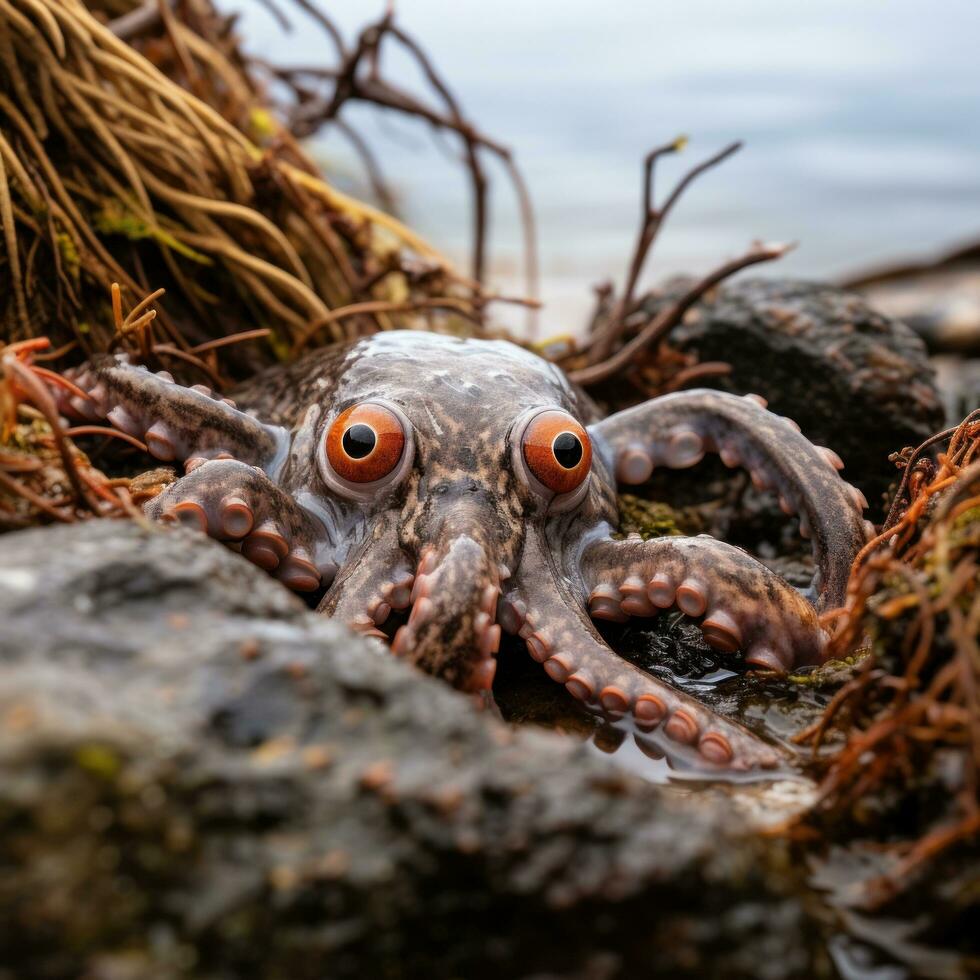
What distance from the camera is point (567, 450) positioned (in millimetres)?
2916

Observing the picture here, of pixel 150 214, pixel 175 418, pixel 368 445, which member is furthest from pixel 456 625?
pixel 150 214

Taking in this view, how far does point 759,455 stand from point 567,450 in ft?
2.58

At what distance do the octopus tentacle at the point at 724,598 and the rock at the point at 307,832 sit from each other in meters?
1.04

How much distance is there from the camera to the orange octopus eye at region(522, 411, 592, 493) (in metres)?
2.89

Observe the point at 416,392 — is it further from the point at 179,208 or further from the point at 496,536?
the point at 179,208

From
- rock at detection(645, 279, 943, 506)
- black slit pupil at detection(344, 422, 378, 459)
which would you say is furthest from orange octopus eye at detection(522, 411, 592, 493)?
rock at detection(645, 279, 943, 506)

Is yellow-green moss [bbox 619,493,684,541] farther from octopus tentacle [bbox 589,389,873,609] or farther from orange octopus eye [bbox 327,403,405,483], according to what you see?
orange octopus eye [bbox 327,403,405,483]

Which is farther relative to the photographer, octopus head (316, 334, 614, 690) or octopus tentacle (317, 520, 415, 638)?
octopus tentacle (317, 520, 415, 638)

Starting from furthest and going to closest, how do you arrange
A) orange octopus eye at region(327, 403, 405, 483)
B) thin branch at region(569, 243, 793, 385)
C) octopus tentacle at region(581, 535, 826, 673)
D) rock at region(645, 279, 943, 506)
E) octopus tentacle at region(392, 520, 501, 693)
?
rock at region(645, 279, 943, 506)
thin branch at region(569, 243, 793, 385)
orange octopus eye at region(327, 403, 405, 483)
octopus tentacle at region(581, 535, 826, 673)
octopus tentacle at region(392, 520, 501, 693)

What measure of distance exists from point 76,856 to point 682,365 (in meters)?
A: 3.77

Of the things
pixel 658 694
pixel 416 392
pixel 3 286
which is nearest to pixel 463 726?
pixel 658 694

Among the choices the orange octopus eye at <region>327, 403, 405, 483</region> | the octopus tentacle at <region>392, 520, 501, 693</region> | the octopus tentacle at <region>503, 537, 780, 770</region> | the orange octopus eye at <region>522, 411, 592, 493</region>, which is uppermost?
the orange octopus eye at <region>522, 411, 592, 493</region>

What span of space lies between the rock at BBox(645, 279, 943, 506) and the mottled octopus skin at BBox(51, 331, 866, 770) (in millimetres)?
1138

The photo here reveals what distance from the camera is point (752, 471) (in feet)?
11.1
